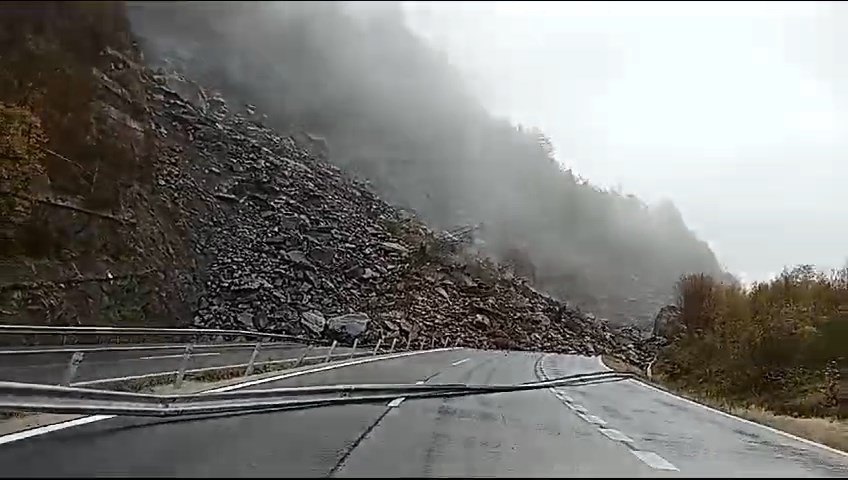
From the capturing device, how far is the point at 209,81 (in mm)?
70438

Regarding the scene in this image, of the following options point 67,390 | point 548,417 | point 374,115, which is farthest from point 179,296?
point 374,115

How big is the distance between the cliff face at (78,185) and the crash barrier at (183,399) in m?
13.0

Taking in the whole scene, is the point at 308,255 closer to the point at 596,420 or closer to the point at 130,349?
the point at 130,349

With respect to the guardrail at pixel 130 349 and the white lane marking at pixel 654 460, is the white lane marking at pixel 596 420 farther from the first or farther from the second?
the guardrail at pixel 130 349

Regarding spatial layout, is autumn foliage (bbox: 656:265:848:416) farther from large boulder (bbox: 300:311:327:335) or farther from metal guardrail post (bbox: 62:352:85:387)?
metal guardrail post (bbox: 62:352:85:387)

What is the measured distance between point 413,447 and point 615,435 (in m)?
4.06

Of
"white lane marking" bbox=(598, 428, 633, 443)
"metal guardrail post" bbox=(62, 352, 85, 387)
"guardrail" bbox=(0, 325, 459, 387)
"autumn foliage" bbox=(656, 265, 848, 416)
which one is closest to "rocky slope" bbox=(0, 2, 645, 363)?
"guardrail" bbox=(0, 325, 459, 387)

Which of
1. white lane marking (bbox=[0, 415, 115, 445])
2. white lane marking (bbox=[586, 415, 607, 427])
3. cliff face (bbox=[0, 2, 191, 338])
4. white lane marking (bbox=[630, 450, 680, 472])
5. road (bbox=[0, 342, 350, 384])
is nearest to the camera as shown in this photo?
white lane marking (bbox=[0, 415, 115, 445])

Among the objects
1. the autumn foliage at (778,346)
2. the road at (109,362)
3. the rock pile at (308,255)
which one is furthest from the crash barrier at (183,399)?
the rock pile at (308,255)

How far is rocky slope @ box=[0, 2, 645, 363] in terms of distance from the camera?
3600cm

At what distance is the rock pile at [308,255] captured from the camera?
59062mm

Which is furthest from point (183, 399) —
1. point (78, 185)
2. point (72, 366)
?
point (78, 185)

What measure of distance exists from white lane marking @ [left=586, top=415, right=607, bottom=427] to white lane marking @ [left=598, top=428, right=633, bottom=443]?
0.88m

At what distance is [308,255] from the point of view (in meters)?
68.6
